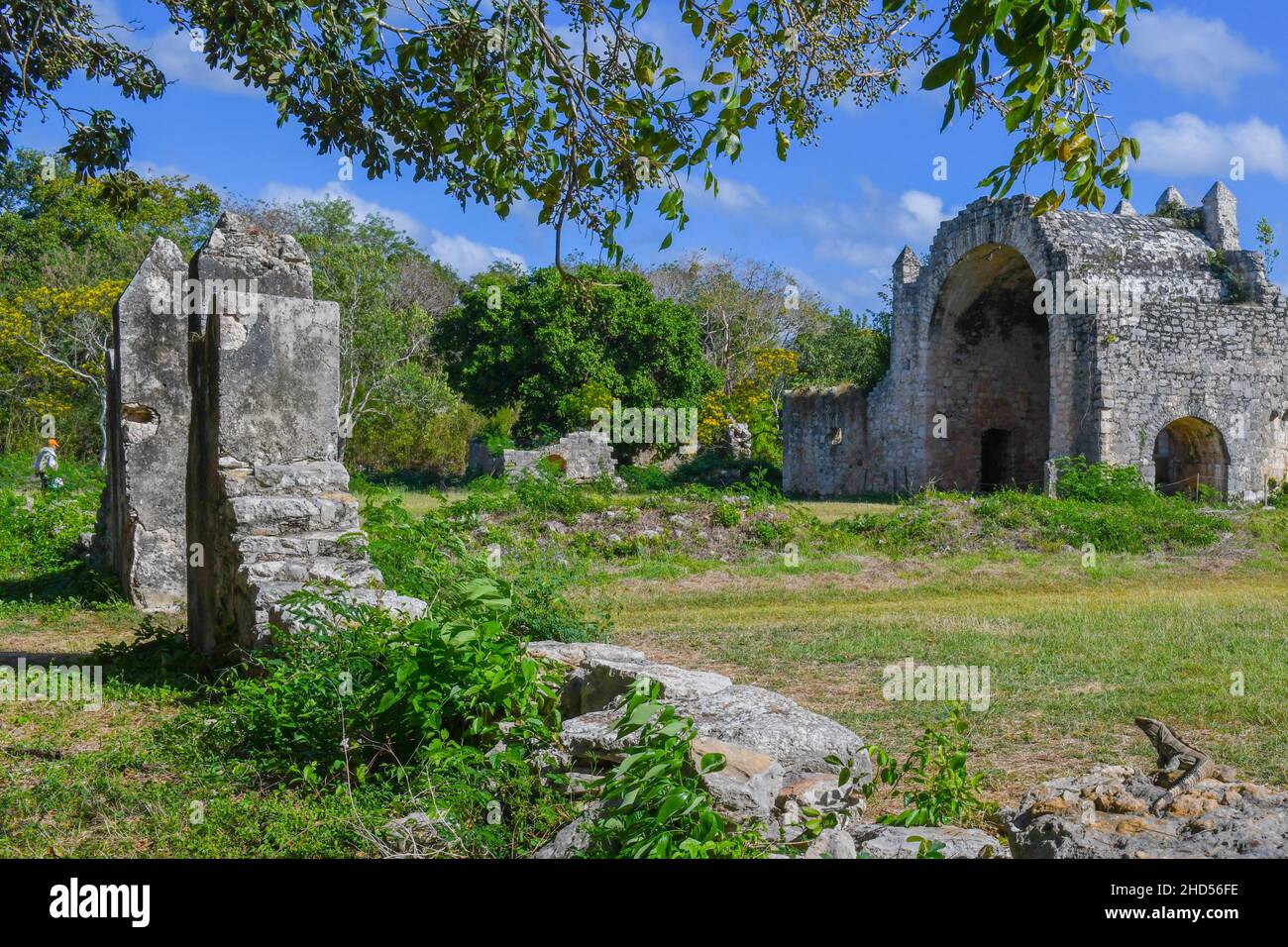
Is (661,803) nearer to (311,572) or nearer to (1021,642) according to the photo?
(311,572)

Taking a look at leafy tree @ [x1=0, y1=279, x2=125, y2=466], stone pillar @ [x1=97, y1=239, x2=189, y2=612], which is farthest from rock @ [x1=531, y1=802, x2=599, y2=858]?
leafy tree @ [x1=0, y1=279, x2=125, y2=466]

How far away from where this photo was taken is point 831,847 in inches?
124

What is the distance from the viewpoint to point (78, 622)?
866cm

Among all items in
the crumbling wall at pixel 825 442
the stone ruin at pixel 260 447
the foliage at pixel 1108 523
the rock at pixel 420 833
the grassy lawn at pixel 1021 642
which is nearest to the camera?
the rock at pixel 420 833

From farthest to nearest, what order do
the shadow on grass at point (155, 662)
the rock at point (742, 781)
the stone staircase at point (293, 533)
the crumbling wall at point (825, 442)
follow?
1. the crumbling wall at point (825, 442)
2. the shadow on grass at point (155, 662)
3. the stone staircase at point (293, 533)
4. the rock at point (742, 781)

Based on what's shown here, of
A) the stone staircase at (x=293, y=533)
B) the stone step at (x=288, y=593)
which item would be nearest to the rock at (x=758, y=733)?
the stone step at (x=288, y=593)

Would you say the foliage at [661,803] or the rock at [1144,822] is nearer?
the rock at [1144,822]

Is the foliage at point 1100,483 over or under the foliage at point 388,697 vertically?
over

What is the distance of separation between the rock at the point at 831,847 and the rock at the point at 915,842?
0.07m

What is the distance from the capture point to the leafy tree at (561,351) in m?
28.9

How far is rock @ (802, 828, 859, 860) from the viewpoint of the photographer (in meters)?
3.13

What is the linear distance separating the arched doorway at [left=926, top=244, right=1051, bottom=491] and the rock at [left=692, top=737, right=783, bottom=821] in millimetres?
18483

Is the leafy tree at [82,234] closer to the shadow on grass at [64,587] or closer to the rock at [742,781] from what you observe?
the shadow on grass at [64,587]
